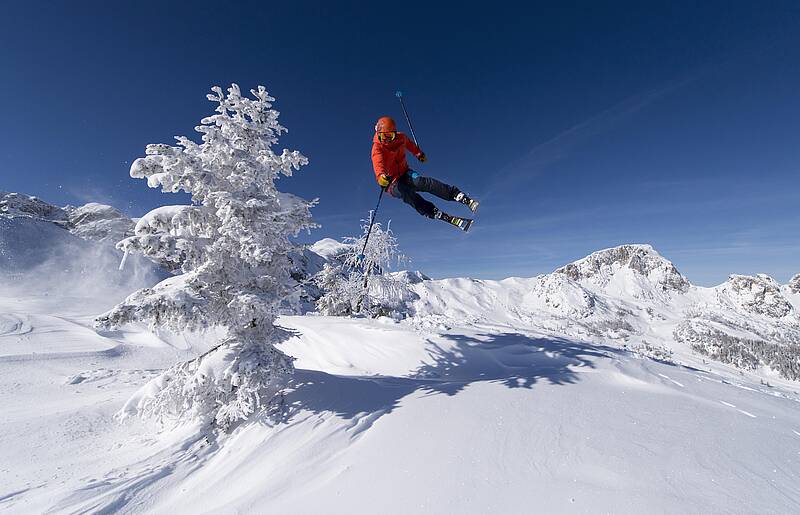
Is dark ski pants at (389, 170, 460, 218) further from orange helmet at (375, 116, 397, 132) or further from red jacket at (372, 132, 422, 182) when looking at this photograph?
orange helmet at (375, 116, 397, 132)

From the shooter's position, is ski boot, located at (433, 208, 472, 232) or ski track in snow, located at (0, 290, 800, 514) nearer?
ski track in snow, located at (0, 290, 800, 514)

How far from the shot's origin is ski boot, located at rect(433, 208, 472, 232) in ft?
29.9

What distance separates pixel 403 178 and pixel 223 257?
484 cm

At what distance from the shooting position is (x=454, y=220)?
9188 millimetres

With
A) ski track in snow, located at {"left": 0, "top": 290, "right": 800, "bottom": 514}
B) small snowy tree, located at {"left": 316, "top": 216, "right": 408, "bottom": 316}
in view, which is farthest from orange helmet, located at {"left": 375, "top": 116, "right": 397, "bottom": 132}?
small snowy tree, located at {"left": 316, "top": 216, "right": 408, "bottom": 316}

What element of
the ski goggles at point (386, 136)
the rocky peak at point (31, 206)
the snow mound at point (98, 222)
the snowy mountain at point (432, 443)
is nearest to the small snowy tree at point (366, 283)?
the snowy mountain at point (432, 443)

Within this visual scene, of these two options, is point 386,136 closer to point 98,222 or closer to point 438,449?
point 438,449

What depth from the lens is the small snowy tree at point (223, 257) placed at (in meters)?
6.40

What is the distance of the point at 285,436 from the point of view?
5.91m

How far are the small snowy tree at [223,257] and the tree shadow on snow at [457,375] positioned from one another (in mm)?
966

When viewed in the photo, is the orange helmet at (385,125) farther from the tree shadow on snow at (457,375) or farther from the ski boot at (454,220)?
the tree shadow on snow at (457,375)

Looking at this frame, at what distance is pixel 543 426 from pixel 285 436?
458 centimetres

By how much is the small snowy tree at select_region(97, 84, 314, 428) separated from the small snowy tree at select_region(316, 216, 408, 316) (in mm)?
14158

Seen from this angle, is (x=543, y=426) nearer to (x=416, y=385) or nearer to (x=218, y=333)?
(x=416, y=385)
